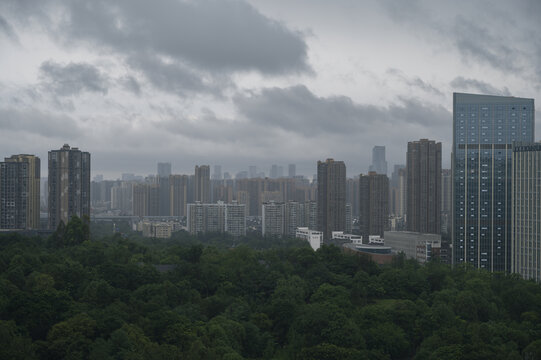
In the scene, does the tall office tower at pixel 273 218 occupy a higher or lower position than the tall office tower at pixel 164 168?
lower

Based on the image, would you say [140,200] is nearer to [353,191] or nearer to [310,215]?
[310,215]

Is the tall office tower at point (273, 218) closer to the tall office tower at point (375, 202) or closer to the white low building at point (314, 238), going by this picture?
the white low building at point (314, 238)

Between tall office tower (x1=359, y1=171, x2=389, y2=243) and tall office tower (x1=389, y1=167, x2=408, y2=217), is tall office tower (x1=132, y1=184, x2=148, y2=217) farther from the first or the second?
tall office tower (x1=359, y1=171, x2=389, y2=243)

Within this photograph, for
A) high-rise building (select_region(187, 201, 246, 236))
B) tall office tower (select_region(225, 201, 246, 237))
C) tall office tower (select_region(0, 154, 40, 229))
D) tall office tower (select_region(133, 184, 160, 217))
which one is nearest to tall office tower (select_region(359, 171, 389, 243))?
tall office tower (select_region(225, 201, 246, 237))

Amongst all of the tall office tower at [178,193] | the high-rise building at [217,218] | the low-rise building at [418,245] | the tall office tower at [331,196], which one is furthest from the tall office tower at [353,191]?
the low-rise building at [418,245]

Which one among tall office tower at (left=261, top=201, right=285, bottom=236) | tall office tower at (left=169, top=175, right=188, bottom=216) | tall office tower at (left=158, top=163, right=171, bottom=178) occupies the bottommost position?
tall office tower at (left=261, top=201, right=285, bottom=236)

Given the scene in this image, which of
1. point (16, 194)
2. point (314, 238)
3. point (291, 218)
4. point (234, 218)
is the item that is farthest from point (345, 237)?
point (16, 194)
